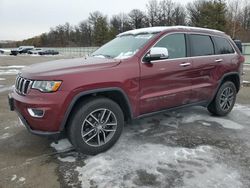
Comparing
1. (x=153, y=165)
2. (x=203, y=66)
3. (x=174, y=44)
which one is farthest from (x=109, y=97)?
(x=203, y=66)

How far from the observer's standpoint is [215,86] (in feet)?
16.4

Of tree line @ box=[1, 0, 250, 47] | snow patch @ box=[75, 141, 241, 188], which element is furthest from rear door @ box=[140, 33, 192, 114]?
tree line @ box=[1, 0, 250, 47]

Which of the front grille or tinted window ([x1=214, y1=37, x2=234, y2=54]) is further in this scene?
tinted window ([x1=214, y1=37, x2=234, y2=54])

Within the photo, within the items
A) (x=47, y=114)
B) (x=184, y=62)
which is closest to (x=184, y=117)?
(x=184, y=62)

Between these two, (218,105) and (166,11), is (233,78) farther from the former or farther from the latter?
(166,11)

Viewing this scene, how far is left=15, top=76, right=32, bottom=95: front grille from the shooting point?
3.33 m

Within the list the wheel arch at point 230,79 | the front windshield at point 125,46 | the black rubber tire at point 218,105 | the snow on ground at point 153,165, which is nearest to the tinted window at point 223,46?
the wheel arch at point 230,79

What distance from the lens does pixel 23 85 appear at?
341 centimetres

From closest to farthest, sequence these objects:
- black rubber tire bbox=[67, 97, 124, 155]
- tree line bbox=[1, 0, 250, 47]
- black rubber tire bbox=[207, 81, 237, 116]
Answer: black rubber tire bbox=[67, 97, 124, 155] < black rubber tire bbox=[207, 81, 237, 116] < tree line bbox=[1, 0, 250, 47]

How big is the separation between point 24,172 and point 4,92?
5560 mm

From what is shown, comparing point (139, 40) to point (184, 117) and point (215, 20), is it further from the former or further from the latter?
point (215, 20)

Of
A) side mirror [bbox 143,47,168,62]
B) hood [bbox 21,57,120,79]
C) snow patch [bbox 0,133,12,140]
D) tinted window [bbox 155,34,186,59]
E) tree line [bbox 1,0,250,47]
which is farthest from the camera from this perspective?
tree line [bbox 1,0,250,47]

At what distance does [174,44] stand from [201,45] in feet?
2.36

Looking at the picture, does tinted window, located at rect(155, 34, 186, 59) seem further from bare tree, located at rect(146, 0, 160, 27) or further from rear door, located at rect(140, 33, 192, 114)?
bare tree, located at rect(146, 0, 160, 27)
